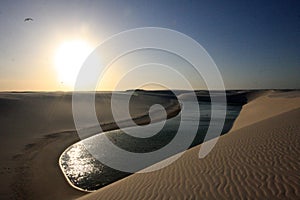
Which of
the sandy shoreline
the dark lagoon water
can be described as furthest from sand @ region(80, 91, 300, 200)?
the dark lagoon water

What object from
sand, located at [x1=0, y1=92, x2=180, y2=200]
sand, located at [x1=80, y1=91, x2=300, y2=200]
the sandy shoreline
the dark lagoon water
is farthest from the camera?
the dark lagoon water

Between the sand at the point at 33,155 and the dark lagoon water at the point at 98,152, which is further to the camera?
the dark lagoon water at the point at 98,152

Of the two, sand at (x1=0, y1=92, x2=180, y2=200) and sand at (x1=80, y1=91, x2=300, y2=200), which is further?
sand at (x1=0, y1=92, x2=180, y2=200)

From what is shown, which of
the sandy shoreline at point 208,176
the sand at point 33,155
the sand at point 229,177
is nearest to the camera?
the sand at point 229,177

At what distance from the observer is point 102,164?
12.1m

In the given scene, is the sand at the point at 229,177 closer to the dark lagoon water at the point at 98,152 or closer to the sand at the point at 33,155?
the dark lagoon water at the point at 98,152

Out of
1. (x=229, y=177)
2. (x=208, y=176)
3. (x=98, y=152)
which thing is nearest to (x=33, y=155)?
(x=98, y=152)

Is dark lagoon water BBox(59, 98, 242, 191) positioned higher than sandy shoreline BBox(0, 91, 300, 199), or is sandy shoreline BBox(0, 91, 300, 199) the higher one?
sandy shoreline BBox(0, 91, 300, 199)

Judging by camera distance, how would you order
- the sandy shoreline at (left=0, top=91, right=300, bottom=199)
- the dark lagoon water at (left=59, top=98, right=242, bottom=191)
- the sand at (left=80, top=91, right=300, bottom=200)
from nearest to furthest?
the sand at (left=80, top=91, right=300, bottom=200), the sandy shoreline at (left=0, top=91, right=300, bottom=199), the dark lagoon water at (left=59, top=98, right=242, bottom=191)

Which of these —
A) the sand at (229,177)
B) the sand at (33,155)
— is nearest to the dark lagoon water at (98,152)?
the sand at (33,155)

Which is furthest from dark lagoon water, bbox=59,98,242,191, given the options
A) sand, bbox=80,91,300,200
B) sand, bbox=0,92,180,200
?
sand, bbox=80,91,300,200

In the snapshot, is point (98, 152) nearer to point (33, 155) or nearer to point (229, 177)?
point (33, 155)

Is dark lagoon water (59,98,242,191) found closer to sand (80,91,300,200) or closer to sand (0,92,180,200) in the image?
sand (0,92,180,200)

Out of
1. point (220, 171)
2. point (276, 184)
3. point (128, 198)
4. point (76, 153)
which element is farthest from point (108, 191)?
point (76, 153)
